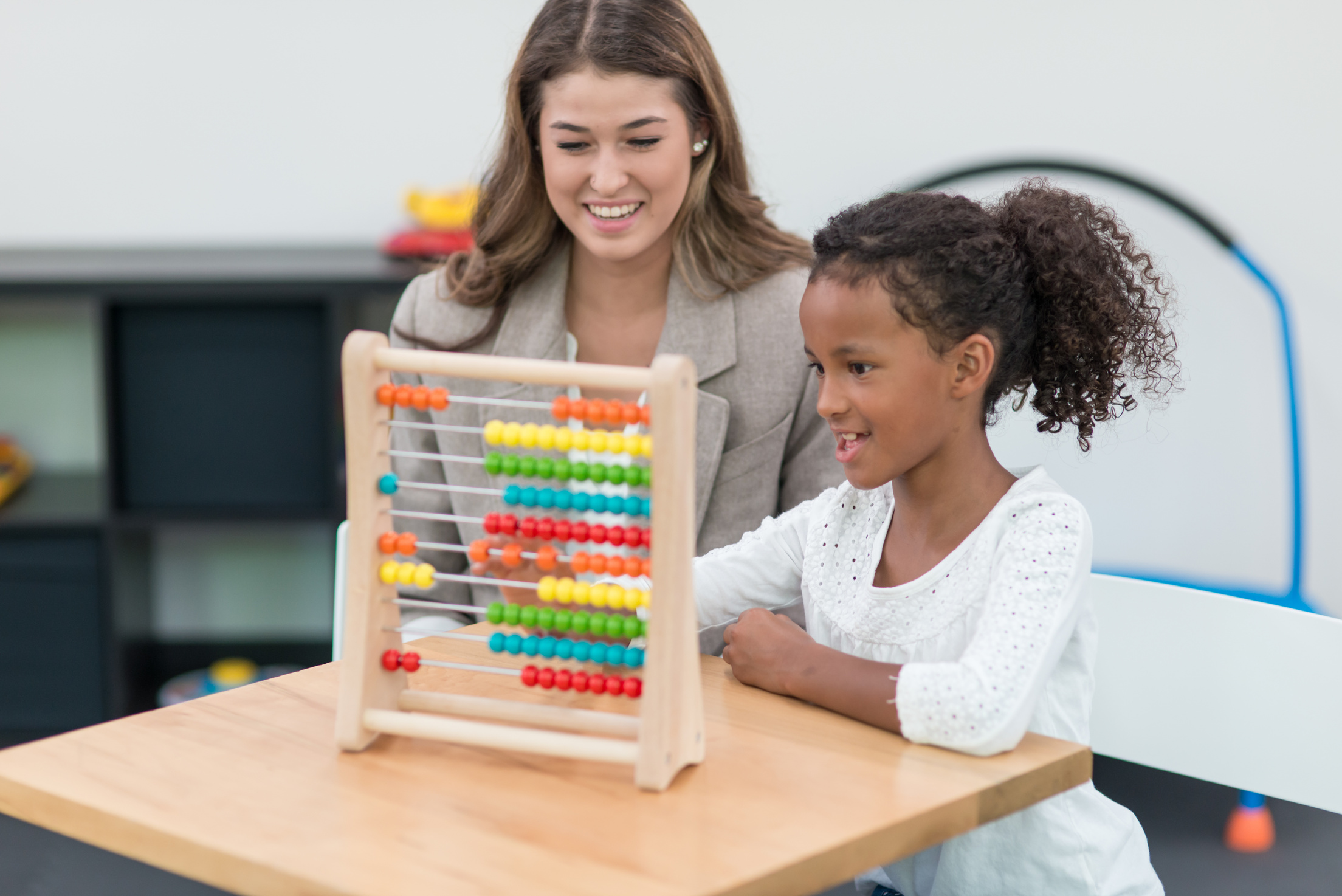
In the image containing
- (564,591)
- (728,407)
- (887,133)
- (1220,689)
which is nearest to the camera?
(564,591)

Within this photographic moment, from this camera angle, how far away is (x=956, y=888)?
3.98ft

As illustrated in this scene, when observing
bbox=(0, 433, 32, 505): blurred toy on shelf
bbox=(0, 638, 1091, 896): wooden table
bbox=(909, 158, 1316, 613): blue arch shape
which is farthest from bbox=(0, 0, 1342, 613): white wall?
bbox=(0, 638, 1091, 896): wooden table

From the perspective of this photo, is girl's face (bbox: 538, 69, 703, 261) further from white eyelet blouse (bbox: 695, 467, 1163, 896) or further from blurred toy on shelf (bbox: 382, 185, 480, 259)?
blurred toy on shelf (bbox: 382, 185, 480, 259)

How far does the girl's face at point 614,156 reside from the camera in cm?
162

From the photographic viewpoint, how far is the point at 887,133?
293cm

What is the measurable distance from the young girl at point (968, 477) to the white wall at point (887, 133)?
1.53m

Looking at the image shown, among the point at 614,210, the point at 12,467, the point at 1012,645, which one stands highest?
the point at 614,210

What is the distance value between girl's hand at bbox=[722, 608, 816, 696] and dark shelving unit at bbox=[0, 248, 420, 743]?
1.70 metres

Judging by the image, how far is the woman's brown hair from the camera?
164 cm

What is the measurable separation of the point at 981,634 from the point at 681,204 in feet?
2.94

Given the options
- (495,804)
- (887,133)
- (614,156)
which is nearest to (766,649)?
(495,804)

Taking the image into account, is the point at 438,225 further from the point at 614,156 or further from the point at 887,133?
the point at 614,156

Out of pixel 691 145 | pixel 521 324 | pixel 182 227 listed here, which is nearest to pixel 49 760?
pixel 521 324

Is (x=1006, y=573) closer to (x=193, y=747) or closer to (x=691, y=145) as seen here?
(x=193, y=747)
